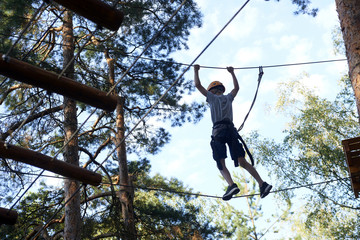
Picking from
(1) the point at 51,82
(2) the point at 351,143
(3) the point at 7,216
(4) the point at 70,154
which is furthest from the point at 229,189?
(4) the point at 70,154

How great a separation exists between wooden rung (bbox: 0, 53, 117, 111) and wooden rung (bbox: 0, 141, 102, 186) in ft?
3.20

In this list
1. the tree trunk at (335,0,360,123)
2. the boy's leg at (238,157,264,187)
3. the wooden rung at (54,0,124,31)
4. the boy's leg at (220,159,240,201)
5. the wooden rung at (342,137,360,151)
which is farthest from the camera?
the boy's leg at (238,157,264,187)

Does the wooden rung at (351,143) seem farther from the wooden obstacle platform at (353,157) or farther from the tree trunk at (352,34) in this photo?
the tree trunk at (352,34)

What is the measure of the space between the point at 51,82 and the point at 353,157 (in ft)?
11.7

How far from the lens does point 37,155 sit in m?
5.46

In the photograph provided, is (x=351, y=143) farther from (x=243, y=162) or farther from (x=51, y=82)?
(x=51, y=82)

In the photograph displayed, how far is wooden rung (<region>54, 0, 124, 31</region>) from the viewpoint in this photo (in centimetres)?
430

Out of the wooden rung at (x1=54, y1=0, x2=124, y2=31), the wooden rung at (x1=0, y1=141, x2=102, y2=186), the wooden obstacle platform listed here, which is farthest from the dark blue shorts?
the wooden rung at (x1=54, y1=0, x2=124, y2=31)

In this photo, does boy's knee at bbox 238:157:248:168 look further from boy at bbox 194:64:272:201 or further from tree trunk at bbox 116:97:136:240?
tree trunk at bbox 116:97:136:240

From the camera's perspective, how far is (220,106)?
5.88m

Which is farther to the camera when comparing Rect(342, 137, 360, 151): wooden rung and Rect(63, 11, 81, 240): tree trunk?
Result: Rect(63, 11, 81, 240): tree trunk

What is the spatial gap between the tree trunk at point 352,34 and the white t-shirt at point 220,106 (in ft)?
5.61

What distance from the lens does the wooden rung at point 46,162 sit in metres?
5.29

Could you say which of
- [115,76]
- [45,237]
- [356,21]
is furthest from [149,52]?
[356,21]
